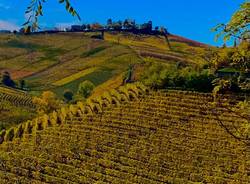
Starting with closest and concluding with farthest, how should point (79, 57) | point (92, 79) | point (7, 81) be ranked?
point (92, 79), point (7, 81), point (79, 57)

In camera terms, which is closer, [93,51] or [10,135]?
[10,135]

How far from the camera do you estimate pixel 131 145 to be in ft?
129

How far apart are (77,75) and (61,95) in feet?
44.9

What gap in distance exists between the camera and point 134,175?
36.7 metres

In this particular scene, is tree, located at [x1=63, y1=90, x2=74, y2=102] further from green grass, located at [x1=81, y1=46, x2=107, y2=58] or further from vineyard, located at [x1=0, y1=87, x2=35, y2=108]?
green grass, located at [x1=81, y1=46, x2=107, y2=58]

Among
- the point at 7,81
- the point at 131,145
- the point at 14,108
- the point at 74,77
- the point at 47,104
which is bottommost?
the point at 131,145

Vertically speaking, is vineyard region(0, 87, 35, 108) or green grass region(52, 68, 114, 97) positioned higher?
green grass region(52, 68, 114, 97)

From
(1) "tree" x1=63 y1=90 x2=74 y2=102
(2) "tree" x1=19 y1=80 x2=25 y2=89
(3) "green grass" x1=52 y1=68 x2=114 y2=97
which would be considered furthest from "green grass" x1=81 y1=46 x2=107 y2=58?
(1) "tree" x1=63 y1=90 x2=74 y2=102

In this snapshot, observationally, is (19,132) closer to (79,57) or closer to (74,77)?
(74,77)

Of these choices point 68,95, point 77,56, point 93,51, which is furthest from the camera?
point 93,51

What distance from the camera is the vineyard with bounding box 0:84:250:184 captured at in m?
36.3

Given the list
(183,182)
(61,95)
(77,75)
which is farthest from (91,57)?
(183,182)

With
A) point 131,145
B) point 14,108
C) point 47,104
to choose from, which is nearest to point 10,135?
point 131,145

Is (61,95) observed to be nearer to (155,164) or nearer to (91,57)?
(91,57)
